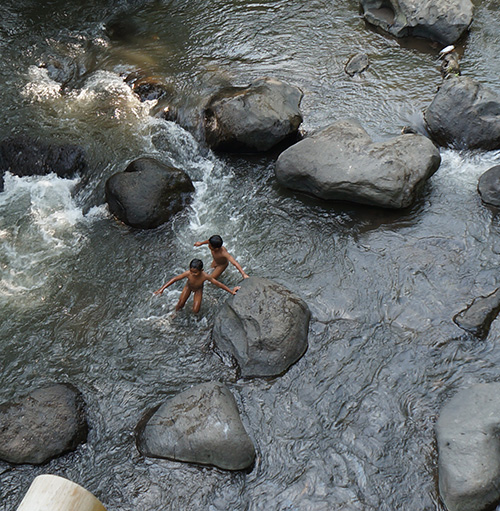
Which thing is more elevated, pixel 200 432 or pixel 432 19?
pixel 432 19

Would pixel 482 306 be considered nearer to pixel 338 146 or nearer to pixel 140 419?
pixel 338 146

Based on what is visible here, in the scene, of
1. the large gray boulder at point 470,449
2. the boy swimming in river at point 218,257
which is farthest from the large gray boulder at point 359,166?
the large gray boulder at point 470,449

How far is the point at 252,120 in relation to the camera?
912cm

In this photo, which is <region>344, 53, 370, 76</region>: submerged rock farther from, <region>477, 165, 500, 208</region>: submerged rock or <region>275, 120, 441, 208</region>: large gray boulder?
<region>477, 165, 500, 208</region>: submerged rock

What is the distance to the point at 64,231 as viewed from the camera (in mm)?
8625

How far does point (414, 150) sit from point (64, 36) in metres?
8.15

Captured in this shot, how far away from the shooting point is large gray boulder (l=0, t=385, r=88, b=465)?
601 centimetres

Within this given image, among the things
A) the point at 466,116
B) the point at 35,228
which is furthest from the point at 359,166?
the point at 35,228

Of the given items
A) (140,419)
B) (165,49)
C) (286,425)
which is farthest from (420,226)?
(165,49)

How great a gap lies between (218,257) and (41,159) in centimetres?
410

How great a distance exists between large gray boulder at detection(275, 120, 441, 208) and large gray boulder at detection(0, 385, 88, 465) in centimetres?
459

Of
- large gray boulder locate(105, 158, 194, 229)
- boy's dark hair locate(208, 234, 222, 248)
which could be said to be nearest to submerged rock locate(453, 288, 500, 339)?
boy's dark hair locate(208, 234, 222, 248)

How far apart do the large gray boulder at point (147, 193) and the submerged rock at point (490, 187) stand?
177 inches

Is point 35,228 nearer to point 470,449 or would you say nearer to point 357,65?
point 357,65
